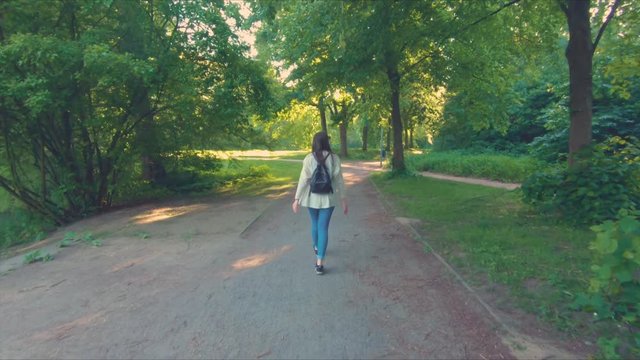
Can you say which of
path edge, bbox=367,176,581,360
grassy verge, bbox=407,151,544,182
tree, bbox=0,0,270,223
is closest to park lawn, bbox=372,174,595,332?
path edge, bbox=367,176,581,360

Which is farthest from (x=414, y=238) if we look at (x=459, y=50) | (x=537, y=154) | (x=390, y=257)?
(x=537, y=154)

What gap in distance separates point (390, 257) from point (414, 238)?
125cm

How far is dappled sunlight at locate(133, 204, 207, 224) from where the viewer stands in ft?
37.9

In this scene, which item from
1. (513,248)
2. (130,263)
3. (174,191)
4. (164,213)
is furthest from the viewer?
(174,191)

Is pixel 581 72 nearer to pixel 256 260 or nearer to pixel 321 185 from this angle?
pixel 321 185

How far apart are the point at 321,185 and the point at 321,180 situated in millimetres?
69

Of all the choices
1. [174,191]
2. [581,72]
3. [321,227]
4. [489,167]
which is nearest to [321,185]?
[321,227]

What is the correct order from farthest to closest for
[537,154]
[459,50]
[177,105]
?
[537,154], [459,50], [177,105]

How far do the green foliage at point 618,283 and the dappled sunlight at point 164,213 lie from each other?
984cm

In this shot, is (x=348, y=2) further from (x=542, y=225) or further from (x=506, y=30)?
(x=506, y=30)

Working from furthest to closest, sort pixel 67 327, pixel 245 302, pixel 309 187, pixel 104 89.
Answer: pixel 104 89 < pixel 309 187 < pixel 245 302 < pixel 67 327

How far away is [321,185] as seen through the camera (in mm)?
6113

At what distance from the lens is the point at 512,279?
542cm

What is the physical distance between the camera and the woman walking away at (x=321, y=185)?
6.14 m
